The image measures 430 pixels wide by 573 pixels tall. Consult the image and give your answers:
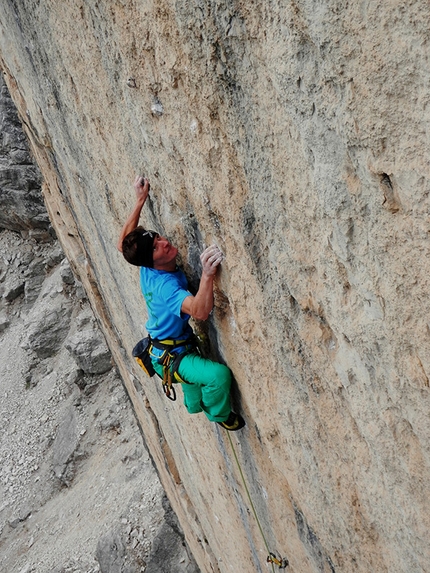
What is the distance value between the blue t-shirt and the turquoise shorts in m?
0.23

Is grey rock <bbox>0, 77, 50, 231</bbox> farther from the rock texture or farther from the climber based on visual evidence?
the climber

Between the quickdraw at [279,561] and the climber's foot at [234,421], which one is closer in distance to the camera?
the climber's foot at [234,421]

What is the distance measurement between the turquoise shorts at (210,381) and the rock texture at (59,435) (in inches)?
269

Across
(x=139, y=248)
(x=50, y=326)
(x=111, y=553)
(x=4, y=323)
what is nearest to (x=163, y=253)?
(x=139, y=248)

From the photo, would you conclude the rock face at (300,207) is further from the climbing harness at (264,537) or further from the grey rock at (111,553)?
the grey rock at (111,553)

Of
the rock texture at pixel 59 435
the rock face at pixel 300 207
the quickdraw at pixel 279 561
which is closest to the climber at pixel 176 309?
the rock face at pixel 300 207

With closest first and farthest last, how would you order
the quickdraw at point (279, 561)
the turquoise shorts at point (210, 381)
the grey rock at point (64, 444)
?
the turquoise shorts at point (210, 381)
the quickdraw at point (279, 561)
the grey rock at point (64, 444)

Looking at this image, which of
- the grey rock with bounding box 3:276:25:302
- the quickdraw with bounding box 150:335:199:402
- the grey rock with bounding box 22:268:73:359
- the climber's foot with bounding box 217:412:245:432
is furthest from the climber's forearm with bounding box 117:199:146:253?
the grey rock with bounding box 3:276:25:302

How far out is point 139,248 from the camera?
3.32m

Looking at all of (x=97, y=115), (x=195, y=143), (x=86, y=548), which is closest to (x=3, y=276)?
(x=86, y=548)

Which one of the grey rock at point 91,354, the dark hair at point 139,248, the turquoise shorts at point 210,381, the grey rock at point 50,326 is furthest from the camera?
the grey rock at point 50,326

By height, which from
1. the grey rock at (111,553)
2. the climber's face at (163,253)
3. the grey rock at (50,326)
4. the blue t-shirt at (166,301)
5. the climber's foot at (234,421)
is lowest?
the grey rock at (111,553)

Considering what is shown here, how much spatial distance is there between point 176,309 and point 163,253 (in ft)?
1.22

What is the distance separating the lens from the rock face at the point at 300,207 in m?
1.66
